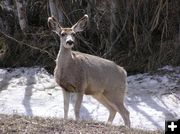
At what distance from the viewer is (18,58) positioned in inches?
606

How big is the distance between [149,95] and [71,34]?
3562 millimetres

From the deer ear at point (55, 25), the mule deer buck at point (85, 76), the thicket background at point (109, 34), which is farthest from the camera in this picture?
the thicket background at point (109, 34)

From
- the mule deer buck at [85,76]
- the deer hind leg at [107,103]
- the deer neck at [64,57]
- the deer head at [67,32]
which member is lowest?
the deer hind leg at [107,103]

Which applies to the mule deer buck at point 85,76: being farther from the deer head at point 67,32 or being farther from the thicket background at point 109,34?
the thicket background at point 109,34

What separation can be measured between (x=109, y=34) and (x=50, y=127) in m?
8.57

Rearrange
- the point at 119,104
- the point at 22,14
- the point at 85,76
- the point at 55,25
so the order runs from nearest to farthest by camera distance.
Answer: the point at 85,76 → the point at 55,25 → the point at 119,104 → the point at 22,14

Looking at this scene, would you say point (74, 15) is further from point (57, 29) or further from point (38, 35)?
point (57, 29)

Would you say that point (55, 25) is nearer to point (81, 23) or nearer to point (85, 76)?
point (81, 23)

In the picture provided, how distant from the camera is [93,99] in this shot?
41.0 ft

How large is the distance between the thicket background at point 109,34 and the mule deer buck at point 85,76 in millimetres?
4097

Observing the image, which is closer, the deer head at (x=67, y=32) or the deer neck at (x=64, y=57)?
the deer head at (x=67, y=32)

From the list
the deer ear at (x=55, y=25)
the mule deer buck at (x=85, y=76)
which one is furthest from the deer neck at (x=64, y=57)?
the deer ear at (x=55, y=25)

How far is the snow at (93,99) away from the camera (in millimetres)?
11391

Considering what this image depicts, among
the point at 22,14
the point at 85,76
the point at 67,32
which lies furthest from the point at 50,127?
the point at 22,14
